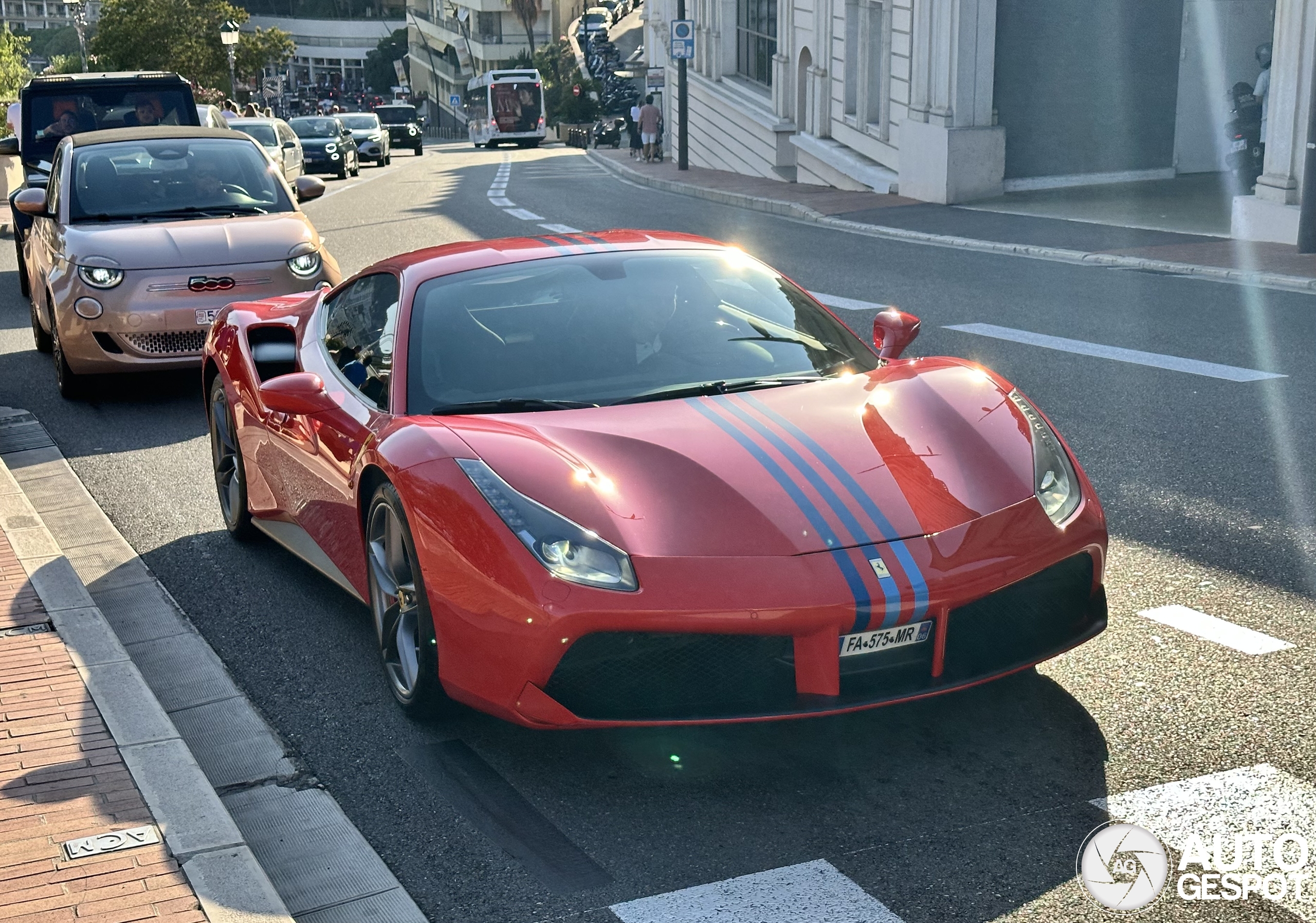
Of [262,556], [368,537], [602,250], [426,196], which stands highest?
[602,250]

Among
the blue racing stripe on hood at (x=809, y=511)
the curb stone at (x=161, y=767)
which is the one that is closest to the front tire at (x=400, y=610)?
the curb stone at (x=161, y=767)

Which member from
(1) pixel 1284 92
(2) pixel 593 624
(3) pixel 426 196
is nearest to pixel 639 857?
(2) pixel 593 624

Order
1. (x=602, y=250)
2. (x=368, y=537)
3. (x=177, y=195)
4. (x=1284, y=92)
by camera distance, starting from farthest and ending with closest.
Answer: (x=1284, y=92), (x=177, y=195), (x=602, y=250), (x=368, y=537)

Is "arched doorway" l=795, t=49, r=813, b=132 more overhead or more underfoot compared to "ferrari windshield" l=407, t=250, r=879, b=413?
more underfoot

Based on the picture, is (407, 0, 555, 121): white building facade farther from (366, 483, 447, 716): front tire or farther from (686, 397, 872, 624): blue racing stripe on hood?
(686, 397, 872, 624): blue racing stripe on hood

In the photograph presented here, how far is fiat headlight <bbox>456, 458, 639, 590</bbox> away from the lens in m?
3.90

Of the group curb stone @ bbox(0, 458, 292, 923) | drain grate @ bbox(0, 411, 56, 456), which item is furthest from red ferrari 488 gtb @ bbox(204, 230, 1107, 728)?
drain grate @ bbox(0, 411, 56, 456)

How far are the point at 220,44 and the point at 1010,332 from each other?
72.0 m

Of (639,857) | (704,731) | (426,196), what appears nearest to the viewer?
(639,857)

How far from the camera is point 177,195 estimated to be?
10.7 meters

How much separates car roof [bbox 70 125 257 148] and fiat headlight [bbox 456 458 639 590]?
26.6ft

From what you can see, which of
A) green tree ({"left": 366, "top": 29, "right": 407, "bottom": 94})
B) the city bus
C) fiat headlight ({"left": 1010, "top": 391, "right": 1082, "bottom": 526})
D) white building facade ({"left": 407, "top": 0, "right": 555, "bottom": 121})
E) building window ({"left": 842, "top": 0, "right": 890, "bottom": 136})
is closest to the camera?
fiat headlight ({"left": 1010, "top": 391, "right": 1082, "bottom": 526})

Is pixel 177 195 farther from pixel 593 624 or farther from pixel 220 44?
pixel 220 44
